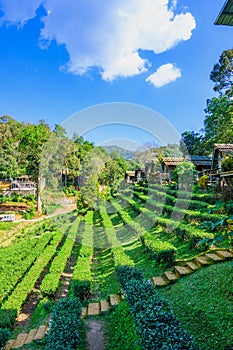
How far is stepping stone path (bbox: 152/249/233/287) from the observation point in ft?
16.3

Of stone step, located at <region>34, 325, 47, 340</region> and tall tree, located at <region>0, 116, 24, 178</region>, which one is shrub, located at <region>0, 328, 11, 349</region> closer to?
stone step, located at <region>34, 325, 47, 340</region>

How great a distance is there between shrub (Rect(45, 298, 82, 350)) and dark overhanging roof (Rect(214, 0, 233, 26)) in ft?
18.0

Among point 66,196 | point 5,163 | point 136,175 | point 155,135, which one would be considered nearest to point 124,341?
point 155,135

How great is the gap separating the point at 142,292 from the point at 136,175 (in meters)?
27.3

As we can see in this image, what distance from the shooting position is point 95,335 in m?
4.02

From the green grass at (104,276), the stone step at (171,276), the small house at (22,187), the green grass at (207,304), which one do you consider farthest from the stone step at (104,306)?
the small house at (22,187)

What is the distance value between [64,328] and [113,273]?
4748 millimetres

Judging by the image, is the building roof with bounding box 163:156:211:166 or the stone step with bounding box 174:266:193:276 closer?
the stone step with bounding box 174:266:193:276

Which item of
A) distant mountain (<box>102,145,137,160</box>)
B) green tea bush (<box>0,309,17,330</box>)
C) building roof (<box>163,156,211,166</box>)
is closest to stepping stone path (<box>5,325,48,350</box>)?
green tea bush (<box>0,309,17,330</box>)

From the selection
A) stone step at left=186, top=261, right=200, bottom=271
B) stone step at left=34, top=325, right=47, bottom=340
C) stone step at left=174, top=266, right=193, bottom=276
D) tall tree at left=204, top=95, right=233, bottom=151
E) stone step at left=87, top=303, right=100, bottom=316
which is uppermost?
tall tree at left=204, top=95, right=233, bottom=151

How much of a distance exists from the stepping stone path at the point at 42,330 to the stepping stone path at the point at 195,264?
3.33 ft

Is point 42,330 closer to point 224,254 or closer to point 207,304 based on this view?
point 207,304

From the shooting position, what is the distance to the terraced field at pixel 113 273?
10.7 feet

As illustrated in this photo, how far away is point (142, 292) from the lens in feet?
11.2
